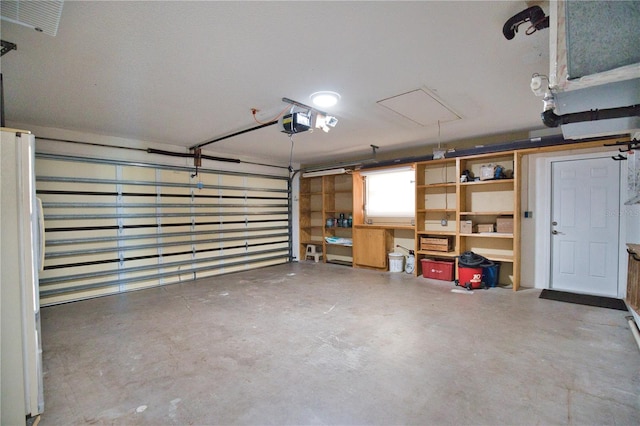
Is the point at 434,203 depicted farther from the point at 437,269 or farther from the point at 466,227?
the point at 437,269

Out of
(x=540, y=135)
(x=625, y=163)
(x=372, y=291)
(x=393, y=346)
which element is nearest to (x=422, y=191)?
(x=540, y=135)

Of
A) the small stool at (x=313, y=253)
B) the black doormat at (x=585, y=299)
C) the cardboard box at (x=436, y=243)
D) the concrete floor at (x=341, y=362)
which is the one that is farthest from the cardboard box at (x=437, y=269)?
the small stool at (x=313, y=253)

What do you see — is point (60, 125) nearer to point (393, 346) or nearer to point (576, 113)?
point (393, 346)

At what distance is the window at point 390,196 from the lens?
19.5 ft

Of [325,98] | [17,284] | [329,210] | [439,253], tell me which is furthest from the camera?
[329,210]

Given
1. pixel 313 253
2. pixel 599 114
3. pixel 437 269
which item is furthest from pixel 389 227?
pixel 599 114

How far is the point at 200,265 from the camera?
563cm

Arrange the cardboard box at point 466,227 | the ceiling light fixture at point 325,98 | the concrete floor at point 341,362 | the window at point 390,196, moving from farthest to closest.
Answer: the window at point 390,196, the cardboard box at point 466,227, the ceiling light fixture at point 325,98, the concrete floor at point 341,362

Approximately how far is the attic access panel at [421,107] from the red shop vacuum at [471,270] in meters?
2.25

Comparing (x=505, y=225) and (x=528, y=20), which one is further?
(x=505, y=225)

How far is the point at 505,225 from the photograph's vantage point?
15.0ft

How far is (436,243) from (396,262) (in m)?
0.92

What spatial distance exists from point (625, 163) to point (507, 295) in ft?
7.59

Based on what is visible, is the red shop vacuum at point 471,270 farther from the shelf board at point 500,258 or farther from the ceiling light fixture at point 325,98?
the ceiling light fixture at point 325,98
